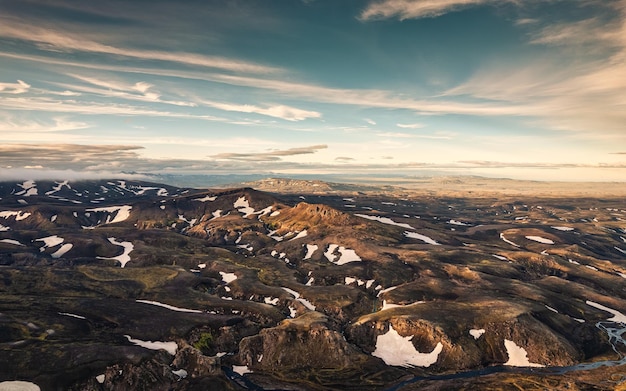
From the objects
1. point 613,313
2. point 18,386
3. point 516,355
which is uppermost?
point 613,313

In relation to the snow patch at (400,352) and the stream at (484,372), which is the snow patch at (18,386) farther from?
the snow patch at (400,352)

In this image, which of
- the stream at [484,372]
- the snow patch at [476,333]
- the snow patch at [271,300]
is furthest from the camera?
the snow patch at [271,300]

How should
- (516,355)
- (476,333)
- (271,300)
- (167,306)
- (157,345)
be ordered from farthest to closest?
(271,300) < (167,306) < (476,333) < (516,355) < (157,345)

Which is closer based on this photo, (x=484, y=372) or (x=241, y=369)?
(x=484, y=372)

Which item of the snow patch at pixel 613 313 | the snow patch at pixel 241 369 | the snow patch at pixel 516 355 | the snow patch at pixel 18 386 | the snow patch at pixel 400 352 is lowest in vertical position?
the snow patch at pixel 241 369

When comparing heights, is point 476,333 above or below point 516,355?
above

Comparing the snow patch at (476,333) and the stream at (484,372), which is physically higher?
the snow patch at (476,333)

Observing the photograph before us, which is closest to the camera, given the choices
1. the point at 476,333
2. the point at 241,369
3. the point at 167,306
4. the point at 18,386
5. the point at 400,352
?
the point at 18,386

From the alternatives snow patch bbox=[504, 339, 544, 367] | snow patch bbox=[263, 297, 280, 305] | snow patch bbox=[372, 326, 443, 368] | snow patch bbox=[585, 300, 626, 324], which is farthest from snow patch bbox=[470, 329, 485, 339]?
snow patch bbox=[263, 297, 280, 305]

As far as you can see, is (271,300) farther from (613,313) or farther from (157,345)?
(613,313)

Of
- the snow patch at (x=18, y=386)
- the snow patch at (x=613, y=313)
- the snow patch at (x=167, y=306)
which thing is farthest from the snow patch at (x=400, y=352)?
the snow patch at (x=18, y=386)

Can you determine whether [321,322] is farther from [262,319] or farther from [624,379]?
[624,379]

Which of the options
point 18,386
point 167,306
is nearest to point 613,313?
point 167,306
